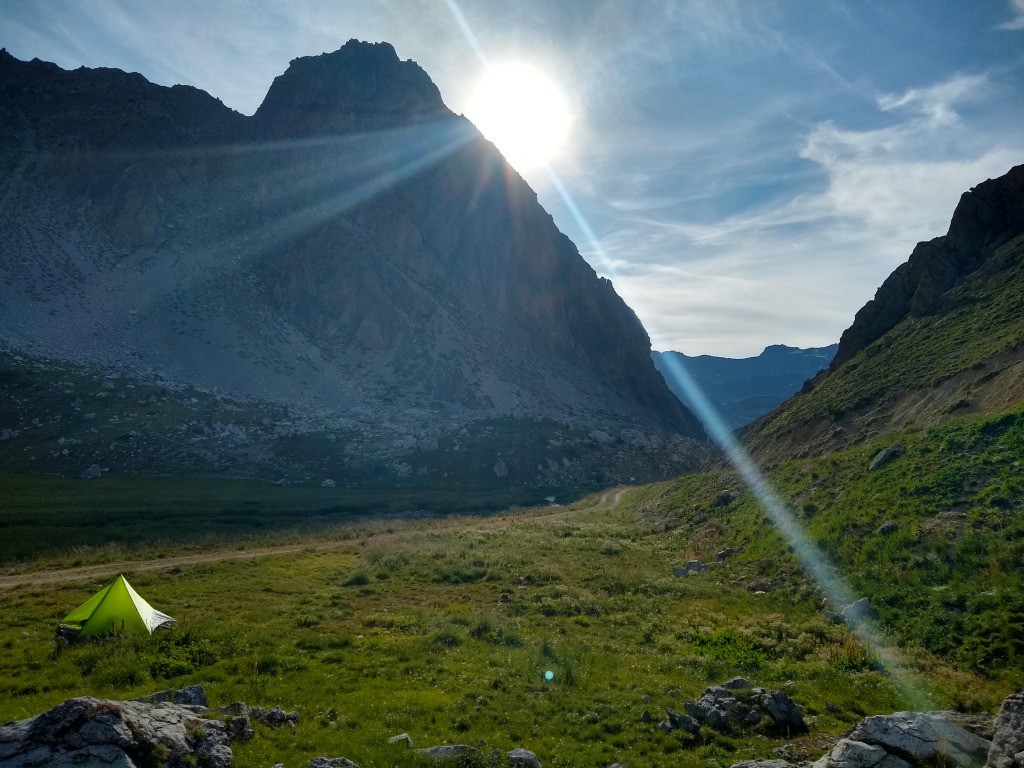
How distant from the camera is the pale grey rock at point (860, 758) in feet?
33.0

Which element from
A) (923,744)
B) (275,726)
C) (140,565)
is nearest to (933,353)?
(923,744)

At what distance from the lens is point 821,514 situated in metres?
28.1

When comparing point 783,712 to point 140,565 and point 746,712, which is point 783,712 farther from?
point 140,565

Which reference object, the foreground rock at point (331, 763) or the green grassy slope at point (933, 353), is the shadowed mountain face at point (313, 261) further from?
the foreground rock at point (331, 763)

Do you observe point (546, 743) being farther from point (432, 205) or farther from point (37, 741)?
point (432, 205)

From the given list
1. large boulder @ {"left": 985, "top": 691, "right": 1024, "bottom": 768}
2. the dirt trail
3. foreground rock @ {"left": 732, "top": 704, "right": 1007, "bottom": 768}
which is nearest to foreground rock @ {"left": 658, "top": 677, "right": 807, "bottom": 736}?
foreground rock @ {"left": 732, "top": 704, "right": 1007, "bottom": 768}

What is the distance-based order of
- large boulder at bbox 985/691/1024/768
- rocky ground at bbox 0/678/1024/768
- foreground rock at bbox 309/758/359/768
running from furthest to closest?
foreground rock at bbox 309/758/359/768, large boulder at bbox 985/691/1024/768, rocky ground at bbox 0/678/1024/768

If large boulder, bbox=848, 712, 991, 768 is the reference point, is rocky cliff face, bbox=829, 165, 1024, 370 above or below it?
above

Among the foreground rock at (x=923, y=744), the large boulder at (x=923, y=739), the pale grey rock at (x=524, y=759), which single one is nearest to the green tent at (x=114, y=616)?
the pale grey rock at (x=524, y=759)

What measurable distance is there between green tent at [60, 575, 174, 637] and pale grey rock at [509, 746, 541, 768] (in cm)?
1432

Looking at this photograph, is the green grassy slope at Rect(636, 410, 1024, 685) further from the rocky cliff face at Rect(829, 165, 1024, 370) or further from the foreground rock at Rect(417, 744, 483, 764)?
the rocky cliff face at Rect(829, 165, 1024, 370)

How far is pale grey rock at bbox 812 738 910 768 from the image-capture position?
10.0 m

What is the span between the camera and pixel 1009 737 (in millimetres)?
9680

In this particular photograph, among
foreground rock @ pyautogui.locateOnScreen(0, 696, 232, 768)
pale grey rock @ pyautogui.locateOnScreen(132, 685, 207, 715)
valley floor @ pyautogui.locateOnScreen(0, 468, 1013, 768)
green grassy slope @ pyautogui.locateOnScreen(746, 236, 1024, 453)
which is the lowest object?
valley floor @ pyautogui.locateOnScreen(0, 468, 1013, 768)
